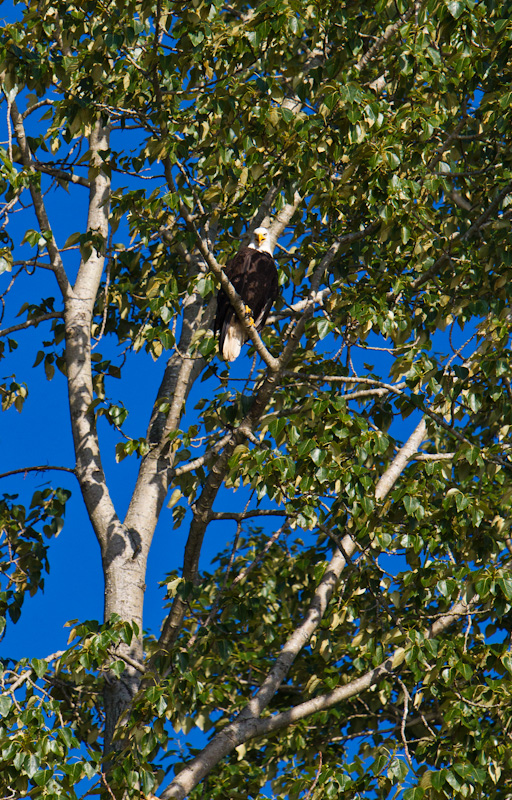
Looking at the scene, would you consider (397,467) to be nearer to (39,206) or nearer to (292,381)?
(292,381)

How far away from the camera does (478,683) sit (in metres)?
5.36

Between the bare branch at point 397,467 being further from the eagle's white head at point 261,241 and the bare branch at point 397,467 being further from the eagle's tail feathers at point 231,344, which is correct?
the eagle's white head at point 261,241

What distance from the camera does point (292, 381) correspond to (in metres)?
4.99

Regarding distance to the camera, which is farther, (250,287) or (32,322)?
(250,287)

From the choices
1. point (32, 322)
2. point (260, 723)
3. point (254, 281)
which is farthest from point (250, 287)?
point (260, 723)

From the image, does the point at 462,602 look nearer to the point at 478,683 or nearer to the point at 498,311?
the point at 478,683

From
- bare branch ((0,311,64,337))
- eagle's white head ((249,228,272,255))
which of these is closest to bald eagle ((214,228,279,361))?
eagle's white head ((249,228,272,255))

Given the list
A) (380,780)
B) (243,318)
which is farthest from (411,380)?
(380,780)

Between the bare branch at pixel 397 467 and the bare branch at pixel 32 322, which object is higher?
the bare branch at pixel 32 322

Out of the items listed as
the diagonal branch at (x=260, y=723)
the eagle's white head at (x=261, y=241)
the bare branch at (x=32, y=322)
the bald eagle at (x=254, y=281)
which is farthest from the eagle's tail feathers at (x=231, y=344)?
the diagonal branch at (x=260, y=723)

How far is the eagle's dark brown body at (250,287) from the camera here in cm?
570

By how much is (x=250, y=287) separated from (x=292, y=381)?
3.57 feet

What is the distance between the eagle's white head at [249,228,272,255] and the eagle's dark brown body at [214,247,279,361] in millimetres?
30

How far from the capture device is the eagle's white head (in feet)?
18.9
